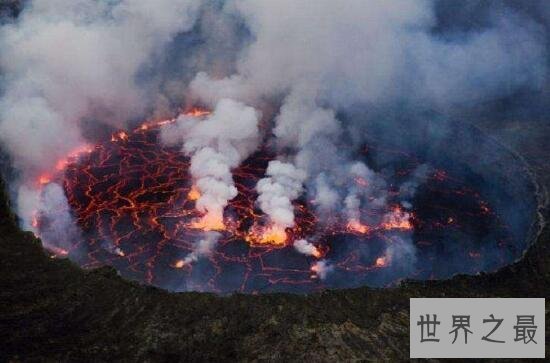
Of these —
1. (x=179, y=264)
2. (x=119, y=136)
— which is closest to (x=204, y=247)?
(x=179, y=264)

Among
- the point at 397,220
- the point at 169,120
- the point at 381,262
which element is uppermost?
the point at 169,120

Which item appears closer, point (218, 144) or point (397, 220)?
point (397, 220)

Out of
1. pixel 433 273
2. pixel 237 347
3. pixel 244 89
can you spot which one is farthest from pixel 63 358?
pixel 244 89

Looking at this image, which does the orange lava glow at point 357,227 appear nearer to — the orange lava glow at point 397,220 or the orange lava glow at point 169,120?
the orange lava glow at point 397,220

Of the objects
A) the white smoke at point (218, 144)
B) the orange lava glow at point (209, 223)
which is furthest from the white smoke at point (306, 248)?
the white smoke at point (218, 144)

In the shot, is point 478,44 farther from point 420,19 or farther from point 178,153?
point 178,153

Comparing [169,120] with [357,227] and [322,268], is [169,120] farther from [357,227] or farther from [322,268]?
[322,268]

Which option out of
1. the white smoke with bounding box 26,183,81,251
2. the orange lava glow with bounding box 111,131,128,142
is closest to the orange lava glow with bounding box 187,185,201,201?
the white smoke with bounding box 26,183,81,251

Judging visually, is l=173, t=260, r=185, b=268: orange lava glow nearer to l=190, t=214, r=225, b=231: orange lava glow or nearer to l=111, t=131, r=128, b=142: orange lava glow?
l=190, t=214, r=225, b=231: orange lava glow
